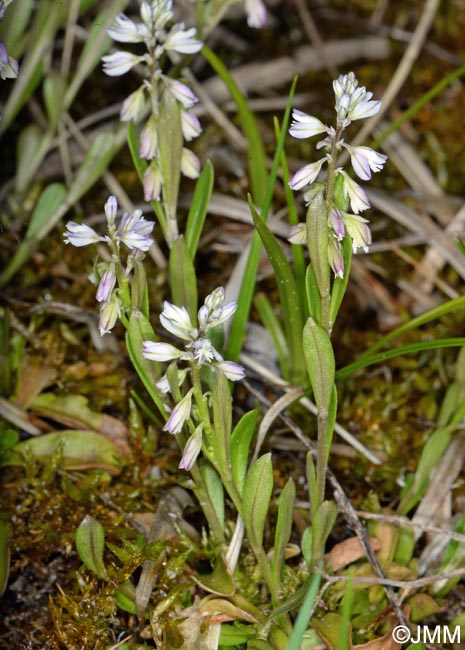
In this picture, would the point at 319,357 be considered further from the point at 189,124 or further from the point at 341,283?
the point at 189,124

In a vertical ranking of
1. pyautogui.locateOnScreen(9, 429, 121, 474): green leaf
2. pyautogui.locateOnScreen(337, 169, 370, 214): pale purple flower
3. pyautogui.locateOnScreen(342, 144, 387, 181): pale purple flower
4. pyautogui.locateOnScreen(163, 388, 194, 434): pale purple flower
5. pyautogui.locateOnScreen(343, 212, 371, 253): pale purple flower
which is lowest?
pyautogui.locateOnScreen(9, 429, 121, 474): green leaf

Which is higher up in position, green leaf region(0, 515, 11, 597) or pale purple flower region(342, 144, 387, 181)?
pale purple flower region(342, 144, 387, 181)

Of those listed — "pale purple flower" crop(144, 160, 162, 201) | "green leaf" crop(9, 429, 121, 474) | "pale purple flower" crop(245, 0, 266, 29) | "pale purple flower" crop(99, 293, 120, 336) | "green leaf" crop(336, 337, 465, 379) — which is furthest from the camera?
"pale purple flower" crop(245, 0, 266, 29)

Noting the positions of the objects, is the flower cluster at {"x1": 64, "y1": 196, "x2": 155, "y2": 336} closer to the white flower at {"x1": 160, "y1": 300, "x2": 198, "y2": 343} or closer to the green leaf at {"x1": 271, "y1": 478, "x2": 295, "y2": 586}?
the white flower at {"x1": 160, "y1": 300, "x2": 198, "y2": 343}

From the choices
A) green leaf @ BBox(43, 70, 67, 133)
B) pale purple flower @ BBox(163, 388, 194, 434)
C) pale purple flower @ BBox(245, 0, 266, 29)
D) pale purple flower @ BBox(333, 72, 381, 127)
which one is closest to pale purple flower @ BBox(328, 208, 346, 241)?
pale purple flower @ BBox(333, 72, 381, 127)

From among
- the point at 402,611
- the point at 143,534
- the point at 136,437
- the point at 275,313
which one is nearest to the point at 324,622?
the point at 402,611

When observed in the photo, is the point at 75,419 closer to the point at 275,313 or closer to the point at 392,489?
the point at 275,313
